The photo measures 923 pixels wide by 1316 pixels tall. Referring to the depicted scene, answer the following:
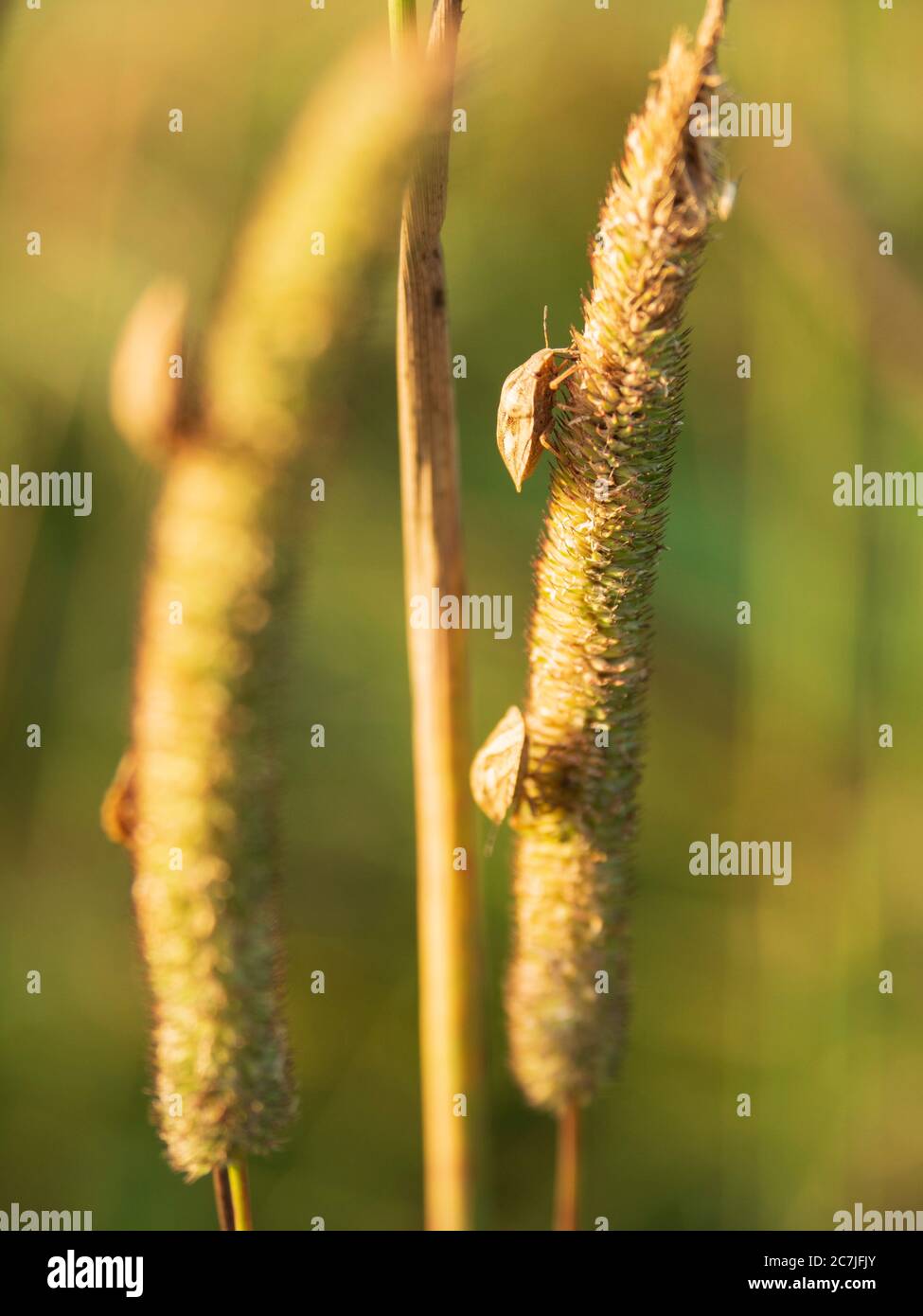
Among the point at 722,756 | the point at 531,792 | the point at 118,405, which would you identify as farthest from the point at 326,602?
the point at 118,405

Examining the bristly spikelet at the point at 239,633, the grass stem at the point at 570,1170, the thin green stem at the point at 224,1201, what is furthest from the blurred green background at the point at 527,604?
the bristly spikelet at the point at 239,633

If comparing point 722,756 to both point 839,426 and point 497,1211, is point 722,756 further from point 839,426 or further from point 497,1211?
point 497,1211

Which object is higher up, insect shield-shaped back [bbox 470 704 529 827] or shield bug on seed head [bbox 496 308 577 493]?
shield bug on seed head [bbox 496 308 577 493]

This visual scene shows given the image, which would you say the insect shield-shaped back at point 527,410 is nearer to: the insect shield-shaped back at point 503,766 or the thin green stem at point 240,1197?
the insect shield-shaped back at point 503,766

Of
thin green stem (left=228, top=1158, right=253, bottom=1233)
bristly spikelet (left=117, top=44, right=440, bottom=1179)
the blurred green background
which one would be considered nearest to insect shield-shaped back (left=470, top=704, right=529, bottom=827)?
bristly spikelet (left=117, top=44, right=440, bottom=1179)

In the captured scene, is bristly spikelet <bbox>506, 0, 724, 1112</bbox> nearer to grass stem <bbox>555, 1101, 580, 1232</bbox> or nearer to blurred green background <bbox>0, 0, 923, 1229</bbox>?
grass stem <bbox>555, 1101, 580, 1232</bbox>

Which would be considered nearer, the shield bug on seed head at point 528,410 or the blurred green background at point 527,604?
the shield bug on seed head at point 528,410
